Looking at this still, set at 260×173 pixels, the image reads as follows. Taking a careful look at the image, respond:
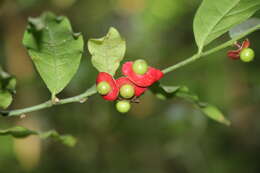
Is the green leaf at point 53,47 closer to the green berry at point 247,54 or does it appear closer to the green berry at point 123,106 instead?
the green berry at point 123,106

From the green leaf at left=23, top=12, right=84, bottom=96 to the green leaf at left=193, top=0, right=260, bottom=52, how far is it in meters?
0.42

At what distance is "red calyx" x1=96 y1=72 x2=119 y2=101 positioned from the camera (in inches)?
51.0

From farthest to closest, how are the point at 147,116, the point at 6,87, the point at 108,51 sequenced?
the point at 147,116, the point at 108,51, the point at 6,87

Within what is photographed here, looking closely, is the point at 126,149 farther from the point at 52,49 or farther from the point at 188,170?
the point at 52,49

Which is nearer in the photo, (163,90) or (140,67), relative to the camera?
(140,67)

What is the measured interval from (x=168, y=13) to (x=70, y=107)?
131 cm

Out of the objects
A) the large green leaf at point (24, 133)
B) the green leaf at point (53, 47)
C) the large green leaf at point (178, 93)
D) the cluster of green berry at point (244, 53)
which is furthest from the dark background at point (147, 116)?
the green leaf at point (53, 47)

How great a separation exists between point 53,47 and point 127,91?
0.93ft

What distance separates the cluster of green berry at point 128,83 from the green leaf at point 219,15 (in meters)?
0.20

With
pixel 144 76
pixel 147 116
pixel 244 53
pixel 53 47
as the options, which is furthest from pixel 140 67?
pixel 147 116

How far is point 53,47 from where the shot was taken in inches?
47.8

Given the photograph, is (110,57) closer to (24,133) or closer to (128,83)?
(128,83)

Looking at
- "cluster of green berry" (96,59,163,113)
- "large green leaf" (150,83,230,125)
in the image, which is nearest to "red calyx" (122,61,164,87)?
"cluster of green berry" (96,59,163,113)

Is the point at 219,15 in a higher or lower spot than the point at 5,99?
higher
